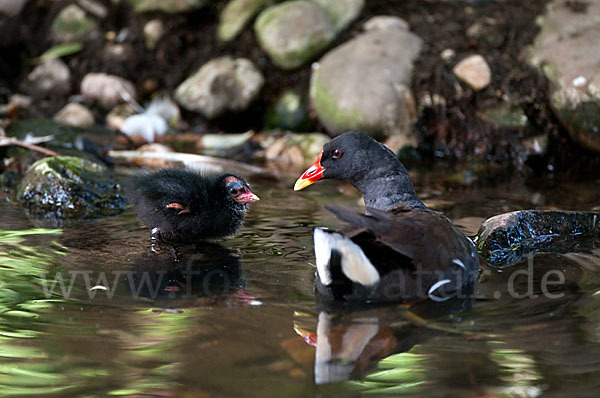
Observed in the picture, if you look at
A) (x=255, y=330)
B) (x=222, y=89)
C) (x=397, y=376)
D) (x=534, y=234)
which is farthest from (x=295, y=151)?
(x=397, y=376)

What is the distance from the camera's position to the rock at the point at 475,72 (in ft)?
23.6

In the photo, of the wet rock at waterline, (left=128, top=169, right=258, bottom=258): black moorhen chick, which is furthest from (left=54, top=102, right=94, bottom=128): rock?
the wet rock at waterline

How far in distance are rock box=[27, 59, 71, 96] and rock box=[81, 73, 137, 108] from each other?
1.50ft

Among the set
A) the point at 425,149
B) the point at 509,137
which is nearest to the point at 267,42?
the point at 425,149

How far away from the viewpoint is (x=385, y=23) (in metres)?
8.06

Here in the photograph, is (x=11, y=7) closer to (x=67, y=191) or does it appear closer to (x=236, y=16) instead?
(x=236, y=16)

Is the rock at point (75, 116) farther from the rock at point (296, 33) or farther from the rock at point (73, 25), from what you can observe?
the rock at point (296, 33)

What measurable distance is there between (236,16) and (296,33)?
1.13 meters

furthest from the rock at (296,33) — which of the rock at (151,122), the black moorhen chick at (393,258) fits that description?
the black moorhen chick at (393,258)

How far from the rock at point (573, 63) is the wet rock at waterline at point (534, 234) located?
2310 mm

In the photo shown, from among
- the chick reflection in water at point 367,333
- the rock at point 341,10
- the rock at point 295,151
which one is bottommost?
the chick reflection in water at point 367,333

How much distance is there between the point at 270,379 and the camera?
247 centimetres

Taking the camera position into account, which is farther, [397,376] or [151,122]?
[151,122]

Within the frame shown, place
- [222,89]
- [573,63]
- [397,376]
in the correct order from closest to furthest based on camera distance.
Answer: [397,376] < [573,63] < [222,89]
